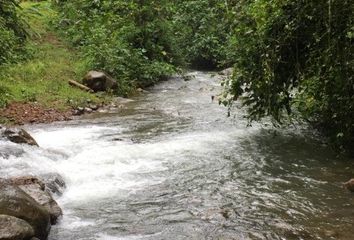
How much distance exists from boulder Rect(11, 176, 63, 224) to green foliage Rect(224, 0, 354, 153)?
4.02 m

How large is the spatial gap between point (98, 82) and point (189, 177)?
906cm

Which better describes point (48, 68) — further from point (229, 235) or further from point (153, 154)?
point (229, 235)

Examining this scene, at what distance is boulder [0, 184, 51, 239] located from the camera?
5434 mm

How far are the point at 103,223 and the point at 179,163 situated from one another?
279cm

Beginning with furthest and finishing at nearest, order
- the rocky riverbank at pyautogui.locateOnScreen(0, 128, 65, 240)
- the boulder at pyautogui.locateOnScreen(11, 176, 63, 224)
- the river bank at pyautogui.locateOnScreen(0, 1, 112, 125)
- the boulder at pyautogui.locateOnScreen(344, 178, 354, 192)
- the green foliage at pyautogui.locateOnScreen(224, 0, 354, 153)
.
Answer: the river bank at pyautogui.locateOnScreen(0, 1, 112, 125) → the green foliage at pyautogui.locateOnScreen(224, 0, 354, 153) → the boulder at pyautogui.locateOnScreen(344, 178, 354, 192) → the boulder at pyautogui.locateOnScreen(11, 176, 63, 224) → the rocky riverbank at pyautogui.locateOnScreen(0, 128, 65, 240)

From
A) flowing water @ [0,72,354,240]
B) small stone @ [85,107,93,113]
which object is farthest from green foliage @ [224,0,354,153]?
small stone @ [85,107,93,113]

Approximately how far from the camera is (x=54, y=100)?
1422 centimetres

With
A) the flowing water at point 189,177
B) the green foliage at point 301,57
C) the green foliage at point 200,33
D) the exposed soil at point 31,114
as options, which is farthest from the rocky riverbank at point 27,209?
the green foliage at point 200,33

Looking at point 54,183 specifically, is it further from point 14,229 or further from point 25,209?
point 14,229

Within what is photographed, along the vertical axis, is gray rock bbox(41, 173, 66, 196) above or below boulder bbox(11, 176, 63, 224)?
below

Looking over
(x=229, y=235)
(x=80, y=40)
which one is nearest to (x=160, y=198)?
(x=229, y=235)

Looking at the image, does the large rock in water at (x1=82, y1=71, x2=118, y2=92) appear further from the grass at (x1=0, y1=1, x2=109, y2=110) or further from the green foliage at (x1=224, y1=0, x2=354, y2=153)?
the green foliage at (x1=224, y1=0, x2=354, y2=153)

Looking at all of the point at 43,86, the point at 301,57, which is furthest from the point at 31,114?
the point at 301,57

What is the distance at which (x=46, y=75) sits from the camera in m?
16.4
